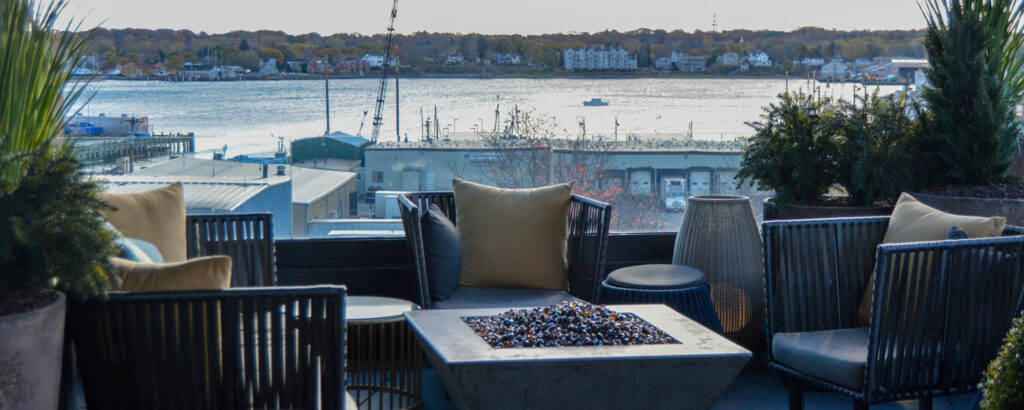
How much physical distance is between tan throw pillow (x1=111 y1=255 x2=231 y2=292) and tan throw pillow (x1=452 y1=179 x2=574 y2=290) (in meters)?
1.86

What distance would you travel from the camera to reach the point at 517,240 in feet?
12.4

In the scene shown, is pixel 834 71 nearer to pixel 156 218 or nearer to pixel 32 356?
pixel 156 218

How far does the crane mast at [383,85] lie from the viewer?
494cm

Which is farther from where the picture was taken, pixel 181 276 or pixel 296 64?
pixel 296 64

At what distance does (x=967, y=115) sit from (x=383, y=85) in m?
2.92

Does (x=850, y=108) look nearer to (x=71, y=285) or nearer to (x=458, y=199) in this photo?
(x=458, y=199)

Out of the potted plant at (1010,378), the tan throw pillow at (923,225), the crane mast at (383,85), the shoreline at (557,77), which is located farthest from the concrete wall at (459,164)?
the potted plant at (1010,378)

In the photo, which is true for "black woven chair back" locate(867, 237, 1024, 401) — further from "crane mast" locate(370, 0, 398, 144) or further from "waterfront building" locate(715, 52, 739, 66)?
"crane mast" locate(370, 0, 398, 144)

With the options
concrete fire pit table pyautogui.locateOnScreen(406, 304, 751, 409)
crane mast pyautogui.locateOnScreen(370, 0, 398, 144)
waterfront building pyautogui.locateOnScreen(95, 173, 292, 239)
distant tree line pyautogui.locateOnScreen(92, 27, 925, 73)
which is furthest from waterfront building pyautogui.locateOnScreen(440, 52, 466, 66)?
concrete fire pit table pyautogui.locateOnScreen(406, 304, 751, 409)

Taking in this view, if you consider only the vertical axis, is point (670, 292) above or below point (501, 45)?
below

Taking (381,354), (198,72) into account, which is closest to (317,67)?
(198,72)

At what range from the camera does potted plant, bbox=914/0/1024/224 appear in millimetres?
3842

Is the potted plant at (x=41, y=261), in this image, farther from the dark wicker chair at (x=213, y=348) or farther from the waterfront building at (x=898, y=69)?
the waterfront building at (x=898, y=69)

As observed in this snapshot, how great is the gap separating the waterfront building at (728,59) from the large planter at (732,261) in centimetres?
155
